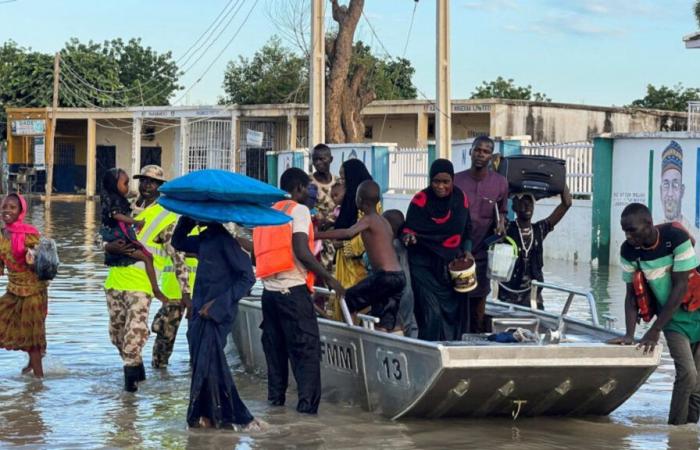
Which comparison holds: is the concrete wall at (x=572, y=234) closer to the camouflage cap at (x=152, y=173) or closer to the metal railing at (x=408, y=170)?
the metal railing at (x=408, y=170)

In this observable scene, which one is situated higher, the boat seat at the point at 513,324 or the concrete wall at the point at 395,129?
the concrete wall at the point at 395,129

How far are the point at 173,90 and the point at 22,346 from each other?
60804 mm

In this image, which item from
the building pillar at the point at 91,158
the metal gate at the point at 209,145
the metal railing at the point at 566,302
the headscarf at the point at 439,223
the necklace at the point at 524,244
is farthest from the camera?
the building pillar at the point at 91,158

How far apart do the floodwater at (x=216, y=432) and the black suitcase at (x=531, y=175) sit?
176 cm

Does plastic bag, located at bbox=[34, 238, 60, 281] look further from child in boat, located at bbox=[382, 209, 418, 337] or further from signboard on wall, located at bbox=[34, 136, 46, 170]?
signboard on wall, located at bbox=[34, 136, 46, 170]

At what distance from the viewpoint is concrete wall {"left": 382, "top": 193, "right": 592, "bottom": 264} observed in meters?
22.0

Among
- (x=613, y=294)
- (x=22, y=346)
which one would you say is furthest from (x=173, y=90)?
(x=22, y=346)

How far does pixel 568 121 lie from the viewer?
4184 centimetres

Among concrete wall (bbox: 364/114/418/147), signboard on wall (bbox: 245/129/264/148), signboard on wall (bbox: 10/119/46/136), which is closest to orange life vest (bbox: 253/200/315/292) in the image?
concrete wall (bbox: 364/114/418/147)

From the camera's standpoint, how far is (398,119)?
4512cm

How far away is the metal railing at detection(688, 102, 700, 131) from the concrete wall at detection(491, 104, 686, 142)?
10761 millimetres

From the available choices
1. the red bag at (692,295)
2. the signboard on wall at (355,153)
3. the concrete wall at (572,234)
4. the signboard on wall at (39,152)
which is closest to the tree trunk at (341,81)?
the signboard on wall at (355,153)

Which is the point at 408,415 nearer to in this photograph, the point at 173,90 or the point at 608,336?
the point at 608,336

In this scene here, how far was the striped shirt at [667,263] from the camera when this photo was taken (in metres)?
8.10
